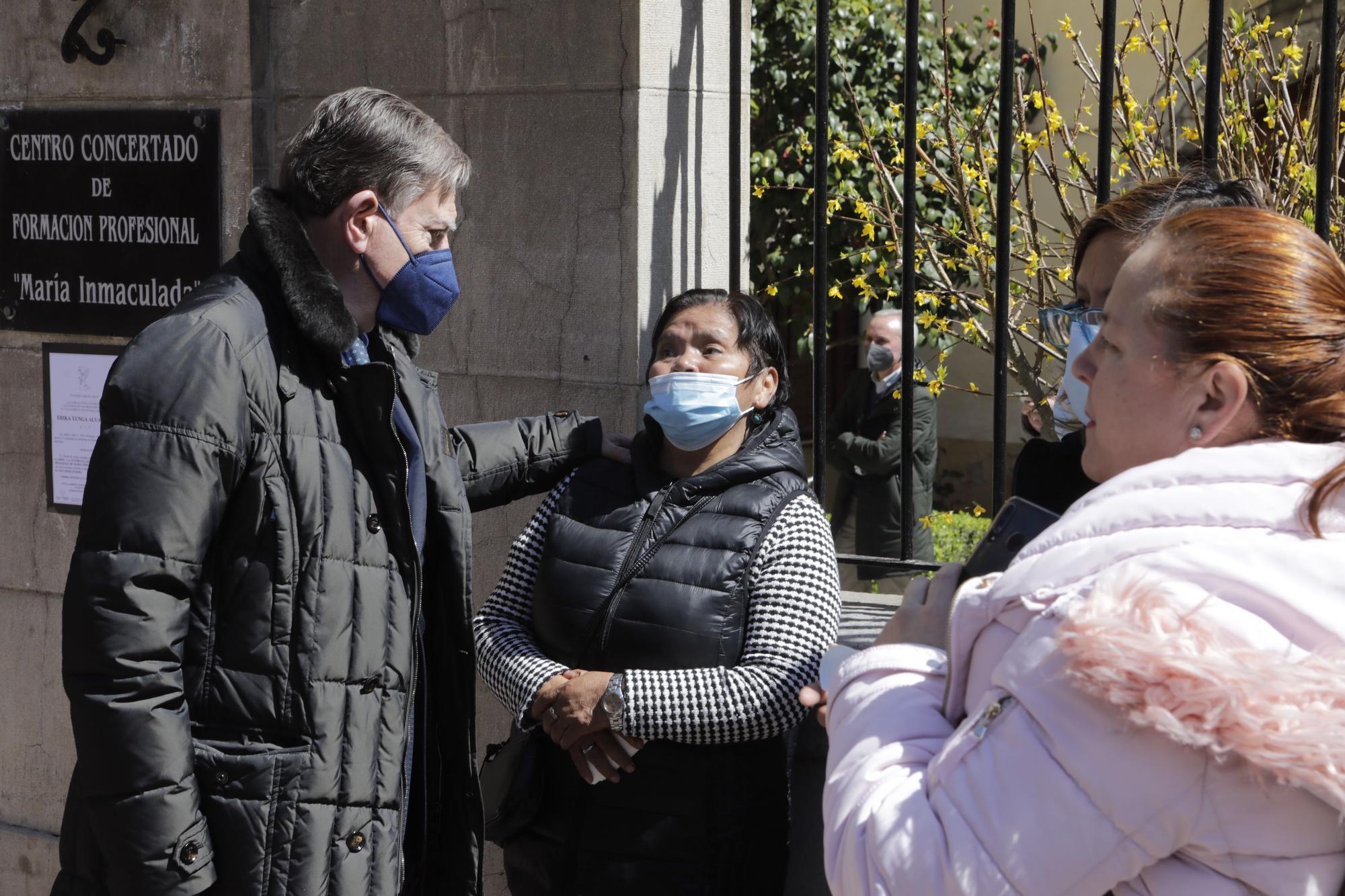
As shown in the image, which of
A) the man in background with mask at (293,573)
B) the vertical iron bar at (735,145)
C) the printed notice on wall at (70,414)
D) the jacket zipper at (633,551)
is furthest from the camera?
the printed notice on wall at (70,414)

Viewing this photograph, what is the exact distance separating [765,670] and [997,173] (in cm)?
127

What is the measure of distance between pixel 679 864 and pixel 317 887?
2.24 feet

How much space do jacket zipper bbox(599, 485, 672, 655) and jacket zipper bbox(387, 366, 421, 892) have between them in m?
0.36

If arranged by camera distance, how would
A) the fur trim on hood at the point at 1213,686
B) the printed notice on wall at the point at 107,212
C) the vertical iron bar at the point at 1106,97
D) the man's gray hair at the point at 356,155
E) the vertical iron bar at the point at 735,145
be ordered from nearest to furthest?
the fur trim on hood at the point at 1213,686 < the man's gray hair at the point at 356,155 < the vertical iron bar at the point at 1106,97 < the vertical iron bar at the point at 735,145 < the printed notice on wall at the point at 107,212

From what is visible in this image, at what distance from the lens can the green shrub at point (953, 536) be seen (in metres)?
6.42

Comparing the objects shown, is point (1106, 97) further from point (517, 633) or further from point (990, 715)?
point (990, 715)

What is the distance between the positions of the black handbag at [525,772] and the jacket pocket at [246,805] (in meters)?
0.57

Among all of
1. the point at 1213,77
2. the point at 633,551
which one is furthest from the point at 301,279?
the point at 1213,77

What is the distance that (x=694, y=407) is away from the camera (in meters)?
2.82

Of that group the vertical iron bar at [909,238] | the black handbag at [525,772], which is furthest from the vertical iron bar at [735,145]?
the black handbag at [525,772]

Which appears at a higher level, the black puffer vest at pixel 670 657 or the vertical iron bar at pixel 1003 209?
the vertical iron bar at pixel 1003 209

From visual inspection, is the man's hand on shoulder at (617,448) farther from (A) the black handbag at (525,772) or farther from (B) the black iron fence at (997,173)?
(B) the black iron fence at (997,173)

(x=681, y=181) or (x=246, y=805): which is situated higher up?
(x=681, y=181)

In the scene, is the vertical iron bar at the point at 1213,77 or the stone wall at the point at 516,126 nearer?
the vertical iron bar at the point at 1213,77
